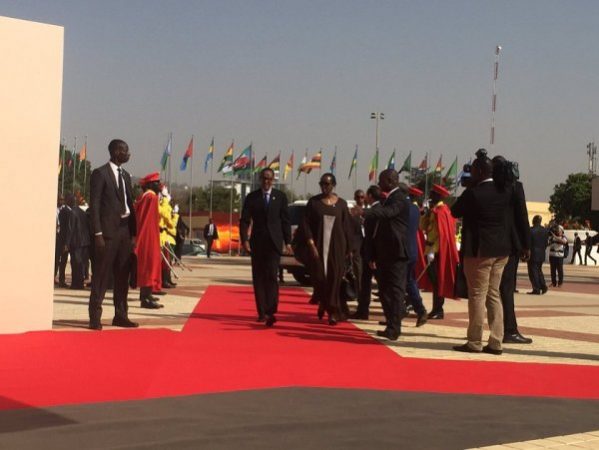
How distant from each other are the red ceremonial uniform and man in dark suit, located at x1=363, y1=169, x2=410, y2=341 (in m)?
4.15

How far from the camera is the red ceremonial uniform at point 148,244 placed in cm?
1509

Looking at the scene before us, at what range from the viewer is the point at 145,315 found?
1384cm

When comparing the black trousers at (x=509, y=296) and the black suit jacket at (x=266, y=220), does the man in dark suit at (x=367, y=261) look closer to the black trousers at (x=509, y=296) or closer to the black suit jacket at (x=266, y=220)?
the black suit jacket at (x=266, y=220)

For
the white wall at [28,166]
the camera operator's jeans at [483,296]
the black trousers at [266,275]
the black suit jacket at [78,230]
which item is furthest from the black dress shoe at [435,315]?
the black suit jacket at [78,230]

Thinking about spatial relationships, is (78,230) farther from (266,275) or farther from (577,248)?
(577,248)

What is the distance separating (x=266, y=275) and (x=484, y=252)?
2.94 meters

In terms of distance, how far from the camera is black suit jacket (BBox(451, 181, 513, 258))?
34.9 ft

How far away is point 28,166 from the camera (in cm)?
1111

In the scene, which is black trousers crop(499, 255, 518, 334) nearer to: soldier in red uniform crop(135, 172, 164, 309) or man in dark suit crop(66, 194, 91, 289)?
soldier in red uniform crop(135, 172, 164, 309)

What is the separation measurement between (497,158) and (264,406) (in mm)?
4679

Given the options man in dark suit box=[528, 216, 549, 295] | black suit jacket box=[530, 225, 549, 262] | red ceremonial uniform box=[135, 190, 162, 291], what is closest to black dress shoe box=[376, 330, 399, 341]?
red ceremonial uniform box=[135, 190, 162, 291]

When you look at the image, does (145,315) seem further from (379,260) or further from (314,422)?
(314,422)

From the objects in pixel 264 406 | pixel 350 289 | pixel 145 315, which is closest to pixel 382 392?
pixel 264 406

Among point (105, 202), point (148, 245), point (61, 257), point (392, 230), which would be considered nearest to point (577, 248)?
point (61, 257)
